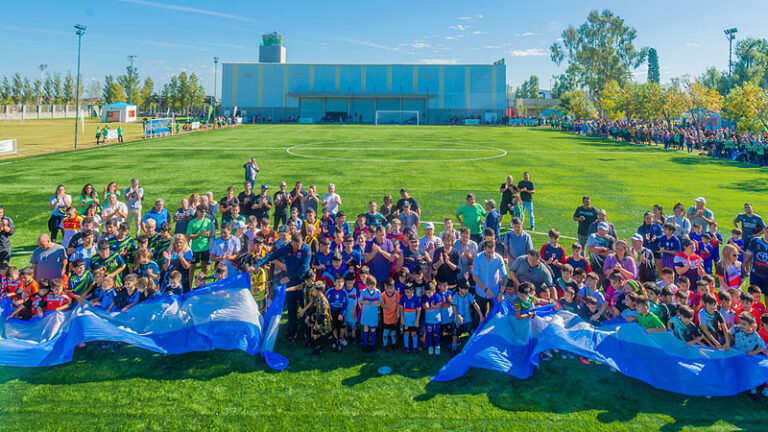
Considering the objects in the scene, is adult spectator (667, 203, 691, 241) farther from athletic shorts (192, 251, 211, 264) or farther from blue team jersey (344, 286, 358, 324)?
athletic shorts (192, 251, 211, 264)

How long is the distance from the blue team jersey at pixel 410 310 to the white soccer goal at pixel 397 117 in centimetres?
8336

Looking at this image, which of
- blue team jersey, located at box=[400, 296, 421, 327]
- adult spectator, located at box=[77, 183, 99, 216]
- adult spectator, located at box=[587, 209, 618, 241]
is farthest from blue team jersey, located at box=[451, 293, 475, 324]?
adult spectator, located at box=[77, 183, 99, 216]

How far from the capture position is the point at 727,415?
6207mm

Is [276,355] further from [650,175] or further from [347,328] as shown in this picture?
[650,175]

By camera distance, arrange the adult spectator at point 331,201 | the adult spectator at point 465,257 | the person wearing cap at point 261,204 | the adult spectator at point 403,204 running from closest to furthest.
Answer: the adult spectator at point 465,257
the adult spectator at point 403,204
the person wearing cap at point 261,204
the adult spectator at point 331,201

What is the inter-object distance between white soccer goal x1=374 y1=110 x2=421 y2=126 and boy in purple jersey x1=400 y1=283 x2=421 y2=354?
83.4 metres

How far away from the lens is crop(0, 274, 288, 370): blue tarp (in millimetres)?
7293

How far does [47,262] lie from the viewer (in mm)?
8742

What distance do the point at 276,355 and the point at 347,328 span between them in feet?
4.24

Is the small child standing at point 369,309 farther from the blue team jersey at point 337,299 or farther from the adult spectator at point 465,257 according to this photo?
the adult spectator at point 465,257

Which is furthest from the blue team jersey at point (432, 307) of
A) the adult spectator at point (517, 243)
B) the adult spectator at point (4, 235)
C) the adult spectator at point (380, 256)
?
the adult spectator at point (4, 235)

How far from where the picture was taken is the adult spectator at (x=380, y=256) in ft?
30.3

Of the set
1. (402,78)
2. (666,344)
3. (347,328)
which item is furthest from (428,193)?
(402,78)

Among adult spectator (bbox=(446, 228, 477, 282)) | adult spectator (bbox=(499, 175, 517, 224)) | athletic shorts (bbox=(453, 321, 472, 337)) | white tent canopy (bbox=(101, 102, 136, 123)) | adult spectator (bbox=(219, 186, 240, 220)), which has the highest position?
white tent canopy (bbox=(101, 102, 136, 123))
